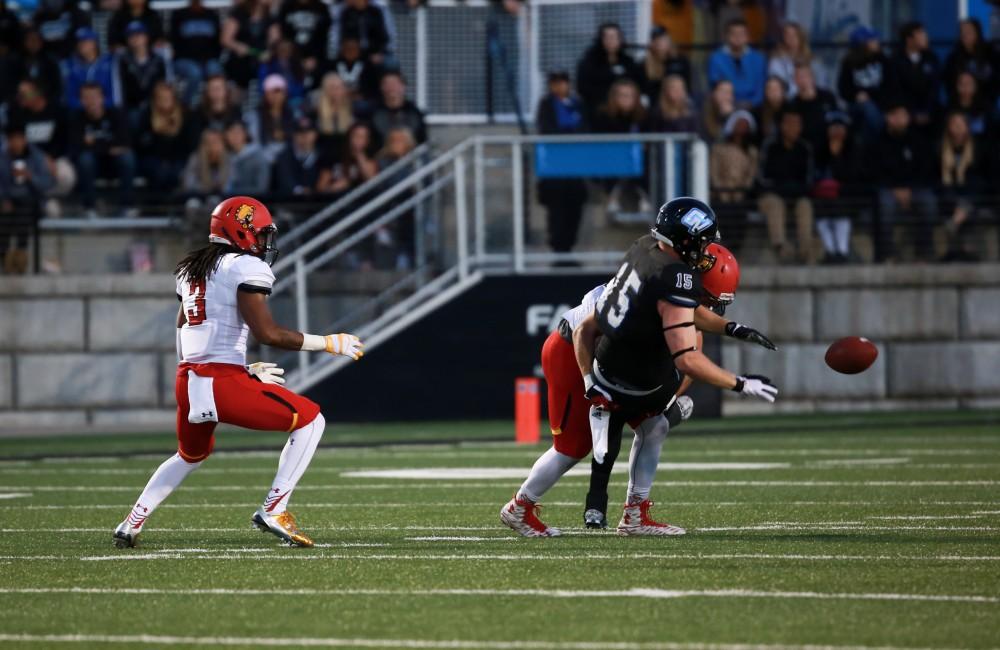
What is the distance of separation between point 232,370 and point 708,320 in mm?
2215

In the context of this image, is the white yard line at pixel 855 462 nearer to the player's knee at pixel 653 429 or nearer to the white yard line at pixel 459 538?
the player's knee at pixel 653 429

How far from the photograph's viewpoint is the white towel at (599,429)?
909cm

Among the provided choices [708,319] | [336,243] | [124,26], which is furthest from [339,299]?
[708,319]

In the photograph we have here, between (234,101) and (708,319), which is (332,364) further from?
(708,319)

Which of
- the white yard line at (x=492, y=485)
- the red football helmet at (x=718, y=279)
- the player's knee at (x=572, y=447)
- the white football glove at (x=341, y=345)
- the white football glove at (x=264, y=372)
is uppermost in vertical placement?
the red football helmet at (x=718, y=279)

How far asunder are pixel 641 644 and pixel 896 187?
13955 mm

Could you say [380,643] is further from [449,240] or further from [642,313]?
[449,240]

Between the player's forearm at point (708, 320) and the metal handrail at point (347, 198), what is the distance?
965cm

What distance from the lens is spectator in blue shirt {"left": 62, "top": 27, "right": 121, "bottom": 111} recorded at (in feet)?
66.5

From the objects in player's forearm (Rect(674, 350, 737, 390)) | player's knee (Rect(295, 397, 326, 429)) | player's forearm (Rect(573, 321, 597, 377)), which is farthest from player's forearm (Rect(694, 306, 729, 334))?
player's knee (Rect(295, 397, 326, 429))

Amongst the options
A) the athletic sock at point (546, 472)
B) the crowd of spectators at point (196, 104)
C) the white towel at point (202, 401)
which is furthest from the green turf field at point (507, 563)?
the crowd of spectators at point (196, 104)

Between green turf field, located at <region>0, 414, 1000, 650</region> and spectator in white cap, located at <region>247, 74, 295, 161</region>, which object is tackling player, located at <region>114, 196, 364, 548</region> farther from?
spectator in white cap, located at <region>247, 74, 295, 161</region>

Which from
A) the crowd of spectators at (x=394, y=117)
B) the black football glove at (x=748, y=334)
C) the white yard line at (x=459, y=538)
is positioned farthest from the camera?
the crowd of spectators at (x=394, y=117)

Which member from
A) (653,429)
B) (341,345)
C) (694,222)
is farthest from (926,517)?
(341,345)
